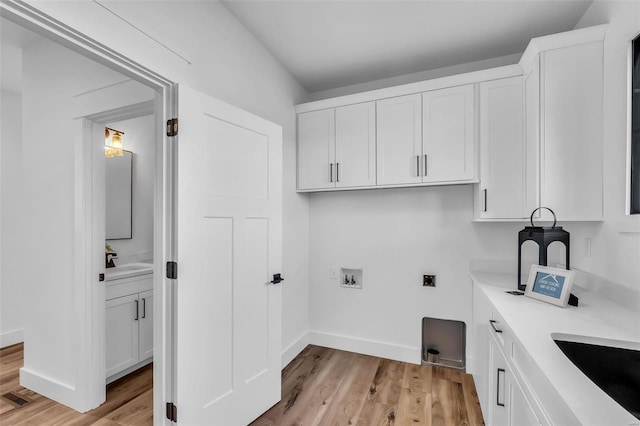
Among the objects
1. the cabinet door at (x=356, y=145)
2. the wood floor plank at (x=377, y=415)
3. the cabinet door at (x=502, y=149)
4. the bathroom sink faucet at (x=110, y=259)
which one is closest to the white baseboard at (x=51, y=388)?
the bathroom sink faucet at (x=110, y=259)

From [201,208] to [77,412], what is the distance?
1750 millimetres

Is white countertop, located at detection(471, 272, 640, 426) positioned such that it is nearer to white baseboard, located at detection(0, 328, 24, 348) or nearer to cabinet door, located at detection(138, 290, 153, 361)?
cabinet door, located at detection(138, 290, 153, 361)

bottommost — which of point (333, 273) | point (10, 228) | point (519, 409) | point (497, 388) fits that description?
point (497, 388)

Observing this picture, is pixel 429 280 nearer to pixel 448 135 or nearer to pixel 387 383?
pixel 387 383

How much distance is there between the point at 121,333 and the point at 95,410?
56 centimetres

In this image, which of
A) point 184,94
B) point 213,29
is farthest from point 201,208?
point 213,29

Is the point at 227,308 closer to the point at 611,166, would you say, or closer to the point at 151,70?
the point at 151,70

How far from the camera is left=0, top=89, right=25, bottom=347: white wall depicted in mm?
3160

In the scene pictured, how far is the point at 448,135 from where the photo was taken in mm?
2393

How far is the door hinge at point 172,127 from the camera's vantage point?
157cm

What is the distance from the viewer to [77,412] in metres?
2.04

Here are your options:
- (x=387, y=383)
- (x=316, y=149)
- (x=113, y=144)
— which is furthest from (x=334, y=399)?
(x=113, y=144)

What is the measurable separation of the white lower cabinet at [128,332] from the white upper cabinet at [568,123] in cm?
318

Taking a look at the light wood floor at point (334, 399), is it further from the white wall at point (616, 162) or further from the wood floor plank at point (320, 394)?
the white wall at point (616, 162)
